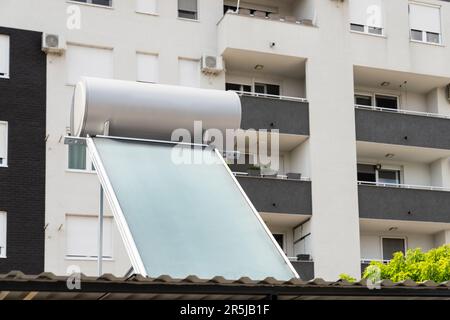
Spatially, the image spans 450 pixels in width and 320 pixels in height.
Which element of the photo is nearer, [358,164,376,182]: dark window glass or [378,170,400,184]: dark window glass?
[358,164,376,182]: dark window glass

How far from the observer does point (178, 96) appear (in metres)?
13.2

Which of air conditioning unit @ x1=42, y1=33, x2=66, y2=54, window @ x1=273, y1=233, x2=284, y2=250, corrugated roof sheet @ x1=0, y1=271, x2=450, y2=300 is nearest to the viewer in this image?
corrugated roof sheet @ x1=0, y1=271, x2=450, y2=300

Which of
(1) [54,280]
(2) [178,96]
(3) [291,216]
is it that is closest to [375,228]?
(3) [291,216]

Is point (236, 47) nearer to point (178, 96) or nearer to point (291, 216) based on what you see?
point (291, 216)

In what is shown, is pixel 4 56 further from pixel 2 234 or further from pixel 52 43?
pixel 2 234

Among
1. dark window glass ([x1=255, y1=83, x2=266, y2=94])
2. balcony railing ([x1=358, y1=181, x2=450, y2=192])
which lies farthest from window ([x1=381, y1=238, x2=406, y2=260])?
dark window glass ([x1=255, y1=83, x2=266, y2=94])

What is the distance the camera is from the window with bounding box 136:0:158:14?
32.3m

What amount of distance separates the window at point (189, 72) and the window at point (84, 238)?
17.3ft

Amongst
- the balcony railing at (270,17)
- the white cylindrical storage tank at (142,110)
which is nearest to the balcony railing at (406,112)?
the balcony railing at (270,17)

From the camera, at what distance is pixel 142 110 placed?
43.0ft

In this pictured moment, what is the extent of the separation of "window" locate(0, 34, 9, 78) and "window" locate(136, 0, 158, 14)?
4344mm

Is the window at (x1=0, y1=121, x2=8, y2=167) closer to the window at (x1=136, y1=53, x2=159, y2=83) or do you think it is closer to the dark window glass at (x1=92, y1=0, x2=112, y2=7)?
the window at (x1=136, y1=53, x2=159, y2=83)

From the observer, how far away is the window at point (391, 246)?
34688 millimetres
